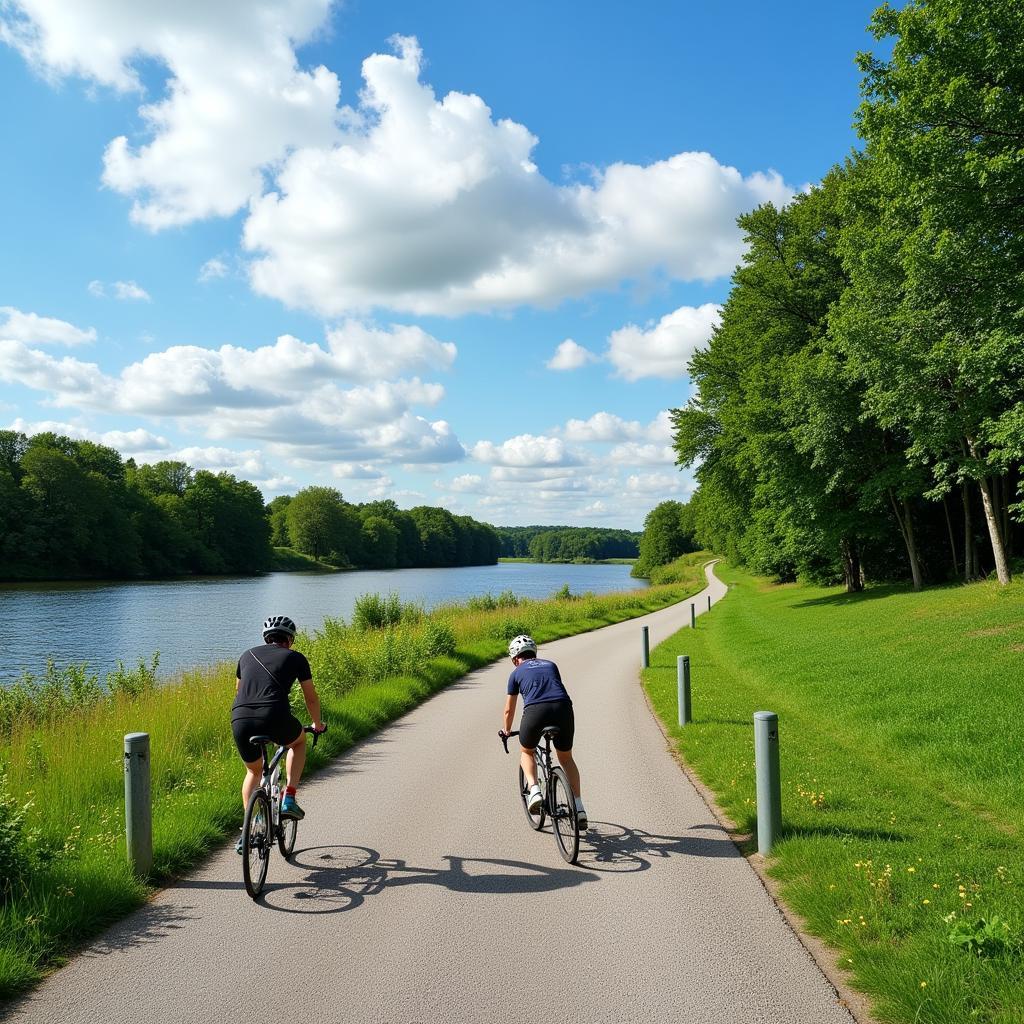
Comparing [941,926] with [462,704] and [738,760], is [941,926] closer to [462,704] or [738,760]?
[738,760]

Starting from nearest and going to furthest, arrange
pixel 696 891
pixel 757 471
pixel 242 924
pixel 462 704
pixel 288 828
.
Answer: pixel 242 924, pixel 696 891, pixel 288 828, pixel 462 704, pixel 757 471

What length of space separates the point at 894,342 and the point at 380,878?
21.4 m

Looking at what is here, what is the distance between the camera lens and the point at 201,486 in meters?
91.9

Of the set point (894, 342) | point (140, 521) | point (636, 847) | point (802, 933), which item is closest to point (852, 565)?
point (894, 342)

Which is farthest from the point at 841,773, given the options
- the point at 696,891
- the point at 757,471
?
the point at 757,471

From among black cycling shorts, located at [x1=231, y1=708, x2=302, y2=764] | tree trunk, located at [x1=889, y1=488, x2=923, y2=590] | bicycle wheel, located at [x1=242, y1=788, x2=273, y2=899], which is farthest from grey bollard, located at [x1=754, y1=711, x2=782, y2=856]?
tree trunk, located at [x1=889, y1=488, x2=923, y2=590]

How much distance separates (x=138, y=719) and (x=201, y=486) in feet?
291

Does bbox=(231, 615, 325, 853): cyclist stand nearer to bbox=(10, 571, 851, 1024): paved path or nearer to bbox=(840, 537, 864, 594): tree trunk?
bbox=(10, 571, 851, 1024): paved path

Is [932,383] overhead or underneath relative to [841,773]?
overhead

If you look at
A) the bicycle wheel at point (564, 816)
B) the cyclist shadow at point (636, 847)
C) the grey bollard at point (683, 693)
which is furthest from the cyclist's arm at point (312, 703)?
the grey bollard at point (683, 693)

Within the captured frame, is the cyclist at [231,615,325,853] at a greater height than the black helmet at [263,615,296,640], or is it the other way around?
the black helmet at [263,615,296,640]

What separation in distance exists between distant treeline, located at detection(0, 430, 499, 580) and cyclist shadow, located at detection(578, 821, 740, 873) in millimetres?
66857

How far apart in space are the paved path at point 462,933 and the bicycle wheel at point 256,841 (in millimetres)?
137

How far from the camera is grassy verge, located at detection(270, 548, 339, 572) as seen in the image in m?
101
